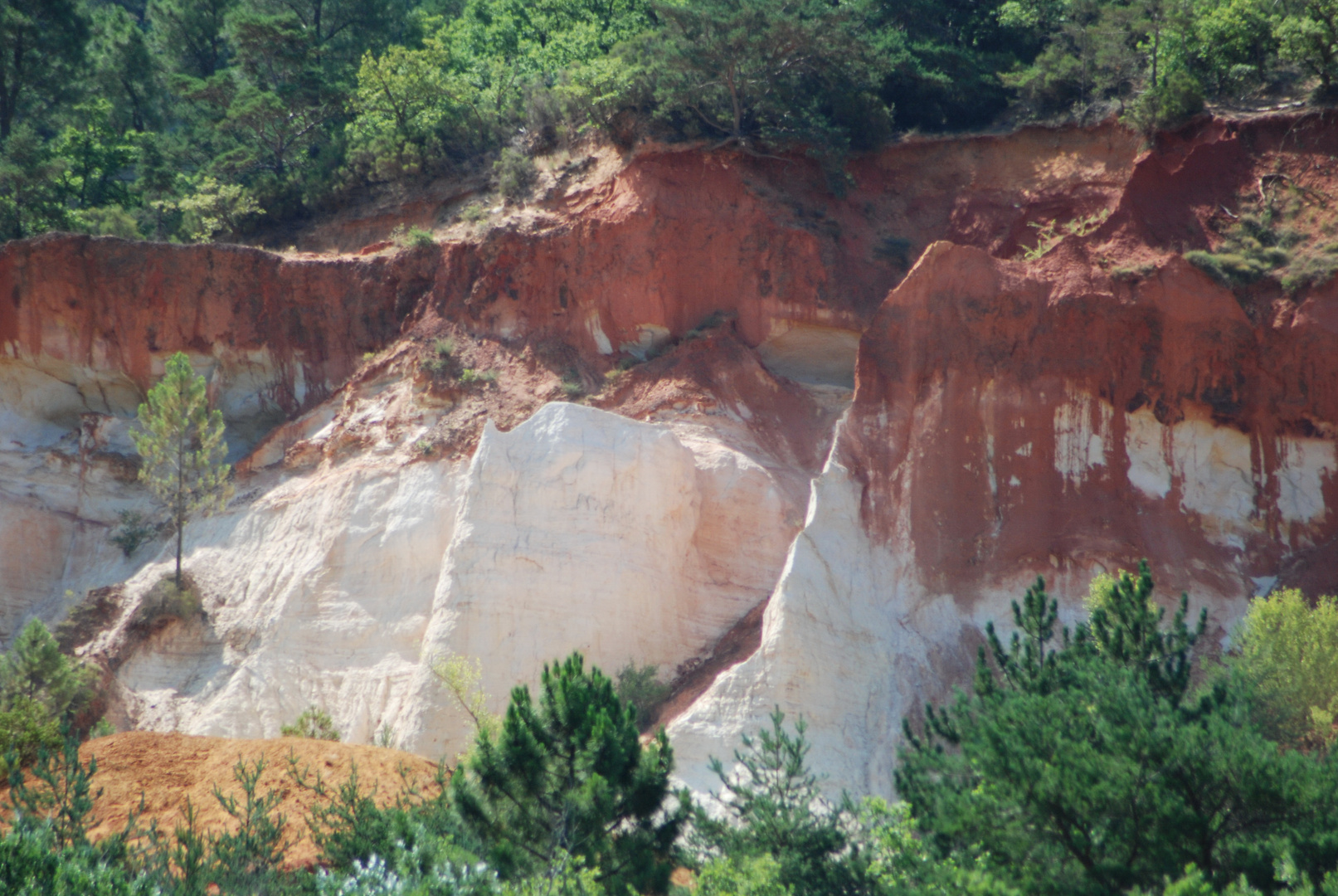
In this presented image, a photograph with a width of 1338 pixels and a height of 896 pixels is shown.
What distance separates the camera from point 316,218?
33312 mm

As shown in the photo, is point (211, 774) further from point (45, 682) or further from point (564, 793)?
point (564, 793)

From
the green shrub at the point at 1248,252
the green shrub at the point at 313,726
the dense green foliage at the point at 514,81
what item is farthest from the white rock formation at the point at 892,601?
the dense green foliage at the point at 514,81

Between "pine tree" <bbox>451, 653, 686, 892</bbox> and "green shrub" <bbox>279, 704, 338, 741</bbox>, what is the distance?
8034 millimetres

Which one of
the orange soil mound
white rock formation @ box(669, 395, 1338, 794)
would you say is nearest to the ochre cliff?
white rock formation @ box(669, 395, 1338, 794)

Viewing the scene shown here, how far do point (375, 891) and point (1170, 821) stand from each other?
→ 841cm

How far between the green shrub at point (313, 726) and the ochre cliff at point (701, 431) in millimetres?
404

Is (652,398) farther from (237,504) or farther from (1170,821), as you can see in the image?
(1170,821)

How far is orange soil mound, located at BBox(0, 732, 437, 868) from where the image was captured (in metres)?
17.6

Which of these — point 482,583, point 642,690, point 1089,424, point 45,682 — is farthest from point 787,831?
point 45,682

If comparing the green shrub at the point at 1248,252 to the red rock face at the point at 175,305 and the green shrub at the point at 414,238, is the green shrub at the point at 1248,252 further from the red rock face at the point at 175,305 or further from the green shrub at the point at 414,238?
the red rock face at the point at 175,305

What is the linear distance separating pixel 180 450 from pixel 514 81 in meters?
15.2

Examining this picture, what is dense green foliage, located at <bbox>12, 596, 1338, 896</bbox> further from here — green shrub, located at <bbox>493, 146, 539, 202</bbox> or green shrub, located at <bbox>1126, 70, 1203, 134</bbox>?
green shrub, located at <bbox>493, 146, 539, 202</bbox>

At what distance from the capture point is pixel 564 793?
46.3ft

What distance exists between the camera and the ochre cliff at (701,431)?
2077 centimetres
